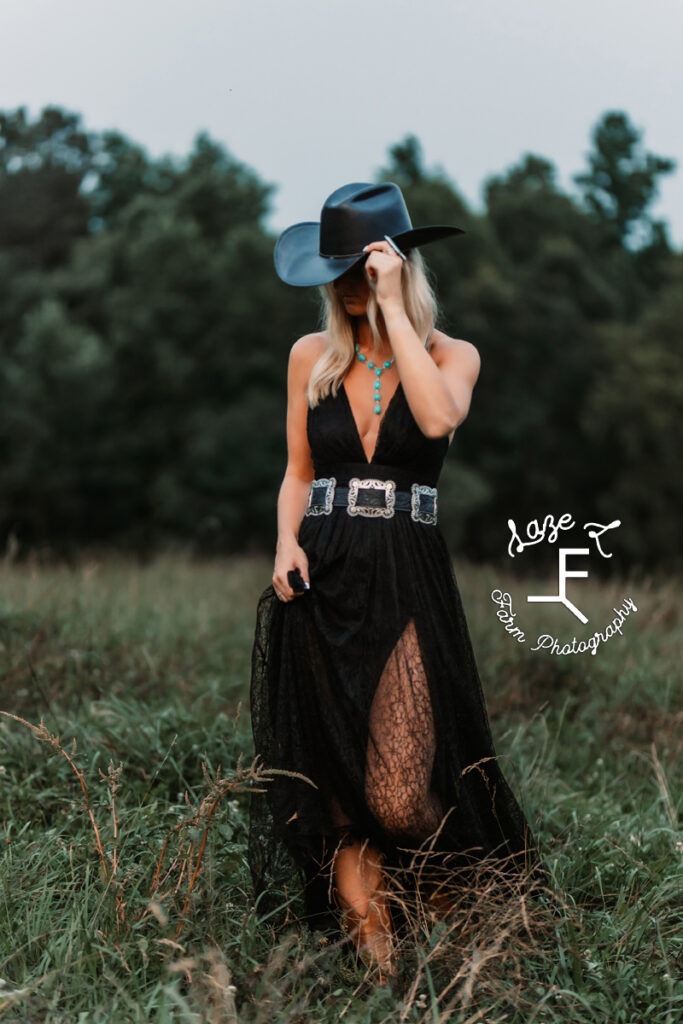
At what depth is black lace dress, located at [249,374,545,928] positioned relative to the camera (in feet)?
9.62

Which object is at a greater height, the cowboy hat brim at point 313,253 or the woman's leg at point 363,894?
the cowboy hat brim at point 313,253

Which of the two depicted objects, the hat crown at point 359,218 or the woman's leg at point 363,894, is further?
the hat crown at point 359,218

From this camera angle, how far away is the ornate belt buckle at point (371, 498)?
305cm

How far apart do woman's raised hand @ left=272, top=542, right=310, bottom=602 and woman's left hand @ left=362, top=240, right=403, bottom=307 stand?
28.5 inches

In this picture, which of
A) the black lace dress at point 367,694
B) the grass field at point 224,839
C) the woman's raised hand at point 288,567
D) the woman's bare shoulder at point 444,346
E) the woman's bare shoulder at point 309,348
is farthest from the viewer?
the woman's bare shoulder at point 309,348

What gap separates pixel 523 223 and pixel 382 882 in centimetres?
2760

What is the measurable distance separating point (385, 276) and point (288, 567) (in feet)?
2.73

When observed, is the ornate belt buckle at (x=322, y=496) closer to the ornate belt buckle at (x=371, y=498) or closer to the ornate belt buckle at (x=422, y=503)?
the ornate belt buckle at (x=371, y=498)

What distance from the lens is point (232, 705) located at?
4.85 metres

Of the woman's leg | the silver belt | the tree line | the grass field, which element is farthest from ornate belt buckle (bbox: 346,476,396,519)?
the tree line

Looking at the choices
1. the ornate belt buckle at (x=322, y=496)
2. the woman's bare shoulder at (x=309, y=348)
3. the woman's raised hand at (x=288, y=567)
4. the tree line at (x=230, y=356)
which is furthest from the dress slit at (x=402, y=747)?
the tree line at (x=230, y=356)

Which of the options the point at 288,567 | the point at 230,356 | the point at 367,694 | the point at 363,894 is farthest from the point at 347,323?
the point at 230,356

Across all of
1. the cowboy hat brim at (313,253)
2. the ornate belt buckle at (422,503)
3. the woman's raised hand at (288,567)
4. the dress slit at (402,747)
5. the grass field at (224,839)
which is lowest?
the grass field at (224,839)

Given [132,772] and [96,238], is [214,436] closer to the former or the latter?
[96,238]
